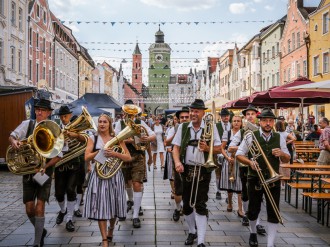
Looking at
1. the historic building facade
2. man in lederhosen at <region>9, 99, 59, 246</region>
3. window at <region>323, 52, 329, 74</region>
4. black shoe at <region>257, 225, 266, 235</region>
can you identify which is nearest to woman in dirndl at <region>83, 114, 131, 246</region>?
man in lederhosen at <region>9, 99, 59, 246</region>

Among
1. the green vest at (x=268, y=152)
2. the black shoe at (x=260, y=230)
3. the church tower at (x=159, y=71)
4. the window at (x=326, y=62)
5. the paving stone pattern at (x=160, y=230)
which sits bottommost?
the paving stone pattern at (x=160, y=230)

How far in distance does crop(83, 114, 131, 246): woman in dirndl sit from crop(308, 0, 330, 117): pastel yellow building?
2628 cm

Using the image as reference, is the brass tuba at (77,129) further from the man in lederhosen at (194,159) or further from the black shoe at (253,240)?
the black shoe at (253,240)

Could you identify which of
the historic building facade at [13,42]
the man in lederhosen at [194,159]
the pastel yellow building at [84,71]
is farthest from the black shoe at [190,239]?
the pastel yellow building at [84,71]

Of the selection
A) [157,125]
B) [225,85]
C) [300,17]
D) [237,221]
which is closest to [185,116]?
[237,221]

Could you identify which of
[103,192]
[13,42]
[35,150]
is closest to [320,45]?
[13,42]

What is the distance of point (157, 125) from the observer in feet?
59.4

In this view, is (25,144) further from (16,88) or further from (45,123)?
(16,88)

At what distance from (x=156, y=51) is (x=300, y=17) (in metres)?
105

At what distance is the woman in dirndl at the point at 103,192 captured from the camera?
239 inches

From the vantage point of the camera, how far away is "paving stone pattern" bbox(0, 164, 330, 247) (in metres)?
6.66

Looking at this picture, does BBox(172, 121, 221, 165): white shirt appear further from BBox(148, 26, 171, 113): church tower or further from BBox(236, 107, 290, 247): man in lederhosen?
BBox(148, 26, 171, 113): church tower

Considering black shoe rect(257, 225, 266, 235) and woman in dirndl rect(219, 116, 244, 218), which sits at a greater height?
woman in dirndl rect(219, 116, 244, 218)

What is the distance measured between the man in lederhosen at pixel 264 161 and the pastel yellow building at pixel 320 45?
25.5 m
